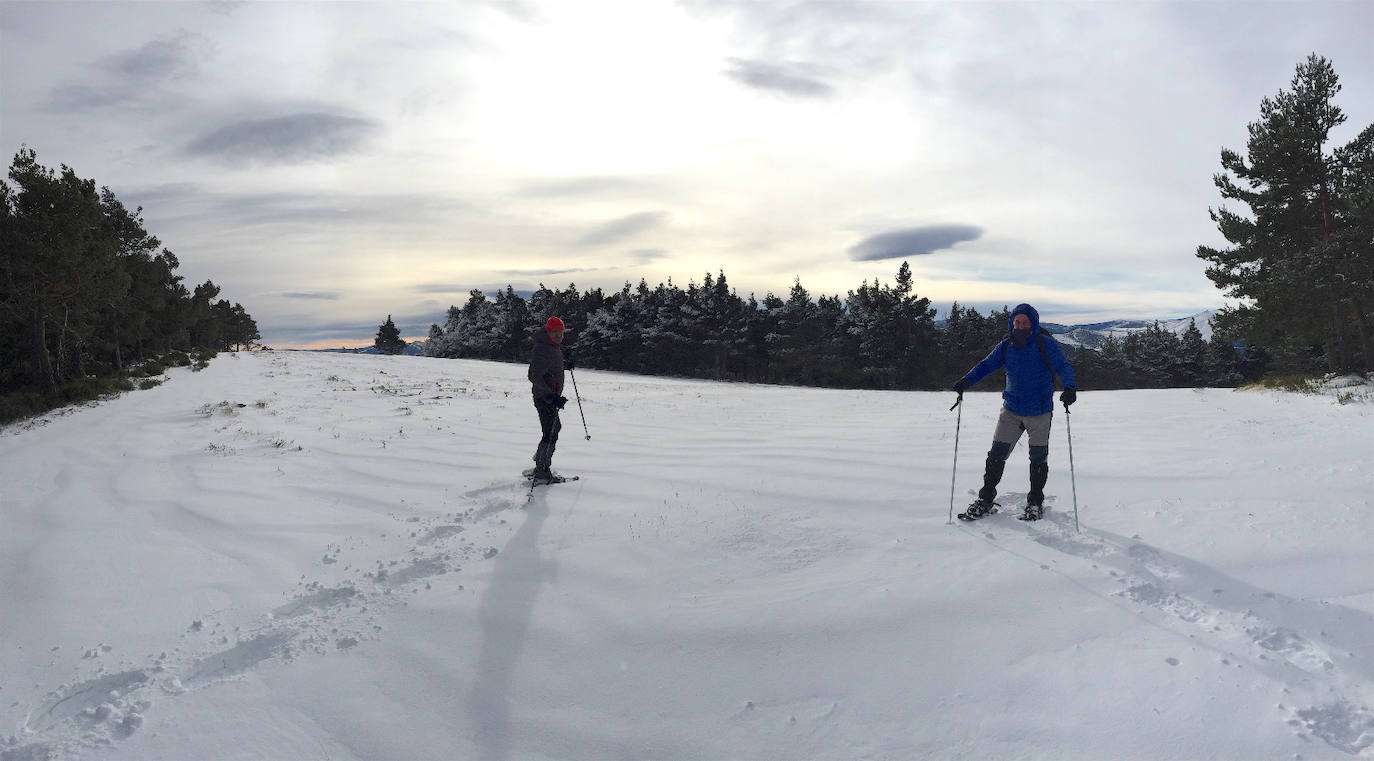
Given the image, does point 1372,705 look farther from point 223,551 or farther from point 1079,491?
point 223,551

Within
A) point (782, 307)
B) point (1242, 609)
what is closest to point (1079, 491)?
point (1242, 609)

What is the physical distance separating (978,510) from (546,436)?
5116 millimetres

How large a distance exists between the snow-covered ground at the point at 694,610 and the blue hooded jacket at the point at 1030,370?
1156mm

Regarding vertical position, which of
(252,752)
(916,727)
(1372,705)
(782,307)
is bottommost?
(252,752)

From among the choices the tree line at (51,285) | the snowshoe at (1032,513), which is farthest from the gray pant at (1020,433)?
the tree line at (51,285)

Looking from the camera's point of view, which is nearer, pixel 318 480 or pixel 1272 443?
pixel 318 480

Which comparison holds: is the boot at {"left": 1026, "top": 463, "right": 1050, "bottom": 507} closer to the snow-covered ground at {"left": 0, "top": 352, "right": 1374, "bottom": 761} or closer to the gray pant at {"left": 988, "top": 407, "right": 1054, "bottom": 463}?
the gray pant at {"left": 988, "top": 407, "right": 1054, "bottom": 463}

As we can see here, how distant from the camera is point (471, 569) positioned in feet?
16.6

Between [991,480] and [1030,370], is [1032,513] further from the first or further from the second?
[1030,370]

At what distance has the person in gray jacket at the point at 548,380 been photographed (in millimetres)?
7766

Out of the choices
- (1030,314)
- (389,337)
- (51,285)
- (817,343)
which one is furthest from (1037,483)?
(389,337)

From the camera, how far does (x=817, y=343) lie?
5297cm

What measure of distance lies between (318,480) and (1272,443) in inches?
528

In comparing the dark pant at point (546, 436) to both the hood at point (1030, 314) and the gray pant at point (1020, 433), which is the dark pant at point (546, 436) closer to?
the gray pant at point (1020, 433)
